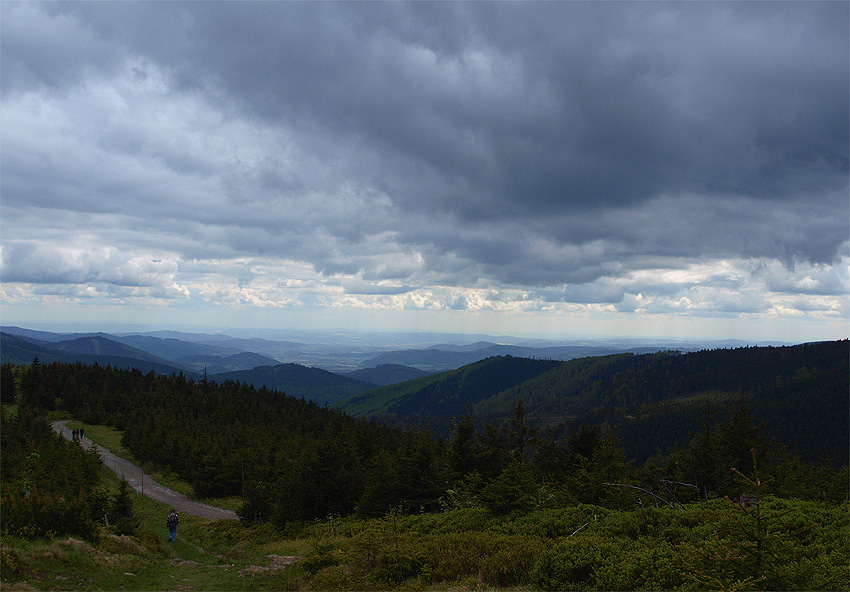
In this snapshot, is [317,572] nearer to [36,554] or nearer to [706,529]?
[36,554]

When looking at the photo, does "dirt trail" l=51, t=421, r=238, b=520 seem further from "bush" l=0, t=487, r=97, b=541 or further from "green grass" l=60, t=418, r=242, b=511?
"bush" l=0, t=487, r=97, b=541

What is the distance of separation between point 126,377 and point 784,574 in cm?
12342

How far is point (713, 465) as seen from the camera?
30.2 metres

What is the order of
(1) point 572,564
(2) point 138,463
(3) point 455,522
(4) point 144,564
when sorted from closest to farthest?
(1) point 572,564, (3) point 455,522, (4) point 144,564, (2) point 138,463

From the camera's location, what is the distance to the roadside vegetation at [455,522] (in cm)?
1134

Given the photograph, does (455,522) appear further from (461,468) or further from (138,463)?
(138,463)

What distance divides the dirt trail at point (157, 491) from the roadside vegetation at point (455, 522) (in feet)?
7.64

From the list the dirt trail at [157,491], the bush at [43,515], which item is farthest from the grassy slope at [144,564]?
the dirt trail at [157,491]

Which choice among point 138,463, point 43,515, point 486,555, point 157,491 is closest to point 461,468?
point 486,555

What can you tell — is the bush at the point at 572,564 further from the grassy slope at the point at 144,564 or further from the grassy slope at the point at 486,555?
the grassy slope at the point at 144,564

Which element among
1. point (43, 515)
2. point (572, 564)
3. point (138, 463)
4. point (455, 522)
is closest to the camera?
point (572, 564)

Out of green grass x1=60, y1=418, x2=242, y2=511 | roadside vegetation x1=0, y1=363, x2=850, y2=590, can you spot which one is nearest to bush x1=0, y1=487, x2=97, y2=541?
roadside vegetation x1=0, y1=363, x2=850, y2=590

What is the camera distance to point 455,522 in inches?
785

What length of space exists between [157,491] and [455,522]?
45931 mm
